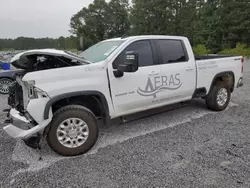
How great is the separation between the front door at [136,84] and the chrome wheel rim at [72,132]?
0.66 m

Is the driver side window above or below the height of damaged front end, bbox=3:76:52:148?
above

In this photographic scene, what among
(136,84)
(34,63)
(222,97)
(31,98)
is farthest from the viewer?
(222,97)

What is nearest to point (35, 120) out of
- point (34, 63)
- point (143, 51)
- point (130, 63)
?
point (34, 63)

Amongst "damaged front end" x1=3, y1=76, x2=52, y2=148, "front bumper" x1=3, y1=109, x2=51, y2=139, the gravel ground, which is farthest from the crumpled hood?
the gravel ground

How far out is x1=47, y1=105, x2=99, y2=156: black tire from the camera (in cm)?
309

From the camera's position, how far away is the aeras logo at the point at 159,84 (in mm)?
3876

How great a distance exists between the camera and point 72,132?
10.5 feet

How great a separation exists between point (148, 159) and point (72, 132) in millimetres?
1185

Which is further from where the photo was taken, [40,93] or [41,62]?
[41,62]

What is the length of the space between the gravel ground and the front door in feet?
1.90

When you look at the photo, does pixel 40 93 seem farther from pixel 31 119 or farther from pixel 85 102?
pixel 85 102

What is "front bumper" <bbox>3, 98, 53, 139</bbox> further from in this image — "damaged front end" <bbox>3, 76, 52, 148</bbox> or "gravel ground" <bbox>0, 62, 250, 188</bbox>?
"gravel ground" <bbox>0, 62, 250, 188</bbox>

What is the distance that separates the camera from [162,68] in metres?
4.05

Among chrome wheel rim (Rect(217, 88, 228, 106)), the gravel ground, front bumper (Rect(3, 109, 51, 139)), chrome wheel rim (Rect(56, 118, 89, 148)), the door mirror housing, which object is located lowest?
the gravel ground
